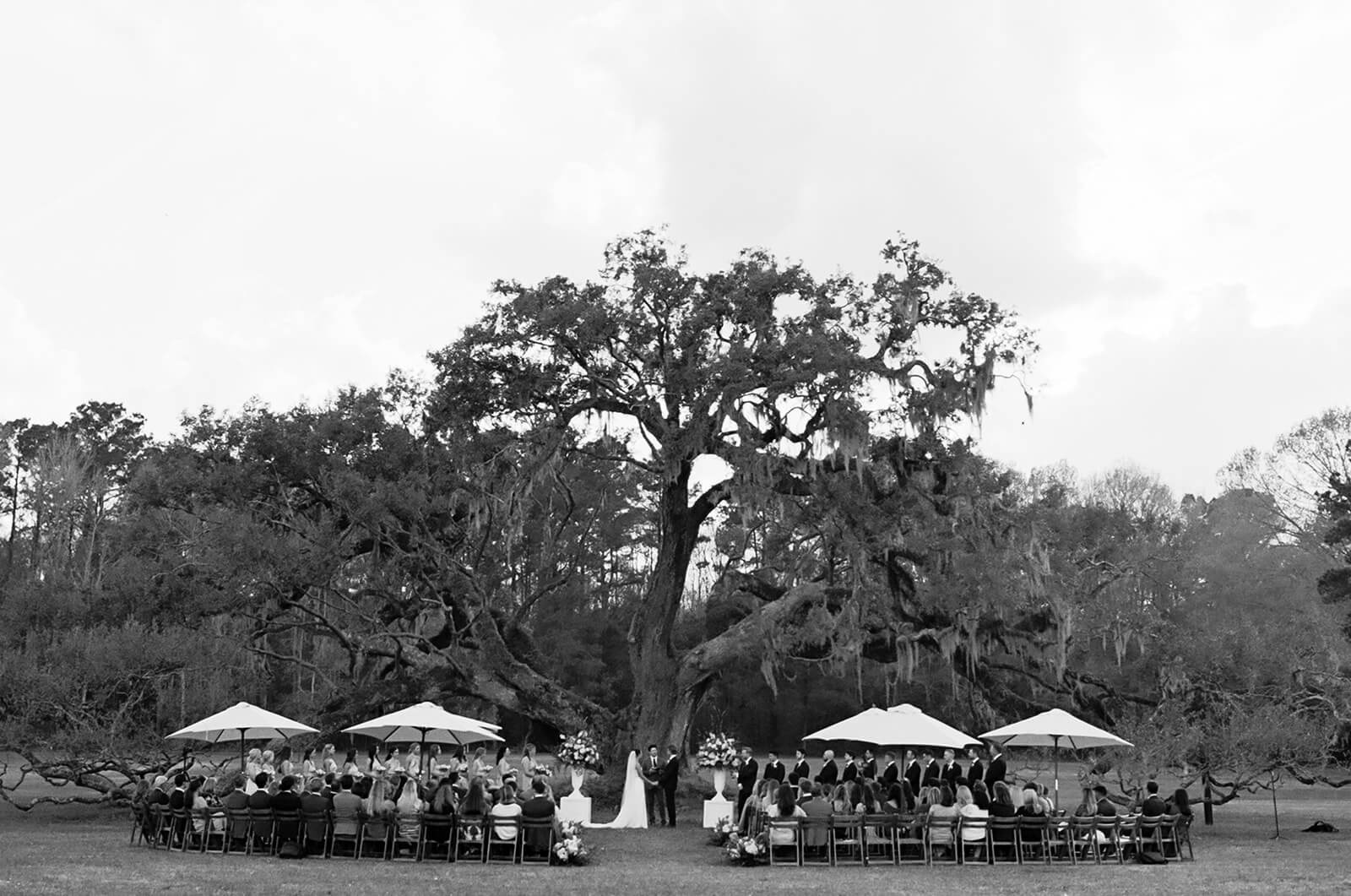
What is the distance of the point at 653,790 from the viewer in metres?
22.0

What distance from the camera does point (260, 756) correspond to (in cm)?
1702

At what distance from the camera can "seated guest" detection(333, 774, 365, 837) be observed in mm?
15188

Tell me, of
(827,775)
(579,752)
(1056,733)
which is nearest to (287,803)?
(827,775)

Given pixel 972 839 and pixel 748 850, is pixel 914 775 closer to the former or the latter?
pixel 972 839

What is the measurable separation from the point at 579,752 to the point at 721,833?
5815 millimetres

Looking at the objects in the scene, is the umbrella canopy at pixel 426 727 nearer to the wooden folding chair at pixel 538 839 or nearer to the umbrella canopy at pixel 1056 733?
the wooden folding chair at pixel 538 839

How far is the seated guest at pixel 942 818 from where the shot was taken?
15484 mm

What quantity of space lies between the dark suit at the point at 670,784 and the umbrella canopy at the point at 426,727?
335 centimetres

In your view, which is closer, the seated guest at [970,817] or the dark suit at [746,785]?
the seated guest at [970,817]

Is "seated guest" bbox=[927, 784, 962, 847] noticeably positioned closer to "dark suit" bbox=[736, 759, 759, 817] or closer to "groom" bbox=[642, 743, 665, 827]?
"dark suit" bbox=[736, 759, 759, 817]

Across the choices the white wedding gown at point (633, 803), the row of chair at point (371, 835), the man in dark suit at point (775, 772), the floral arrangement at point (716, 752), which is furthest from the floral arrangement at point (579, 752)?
the row of chair at point (371, 835)

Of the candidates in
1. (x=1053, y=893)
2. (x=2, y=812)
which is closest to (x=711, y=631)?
(x=2, y=812)

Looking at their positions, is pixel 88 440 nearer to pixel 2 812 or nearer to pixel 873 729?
pixel 2 812

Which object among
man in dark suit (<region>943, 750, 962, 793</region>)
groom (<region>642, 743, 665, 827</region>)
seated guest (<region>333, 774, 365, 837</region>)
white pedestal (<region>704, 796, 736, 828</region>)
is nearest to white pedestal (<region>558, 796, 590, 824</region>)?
groom (<region>642, 743, 665, 827</region>)
